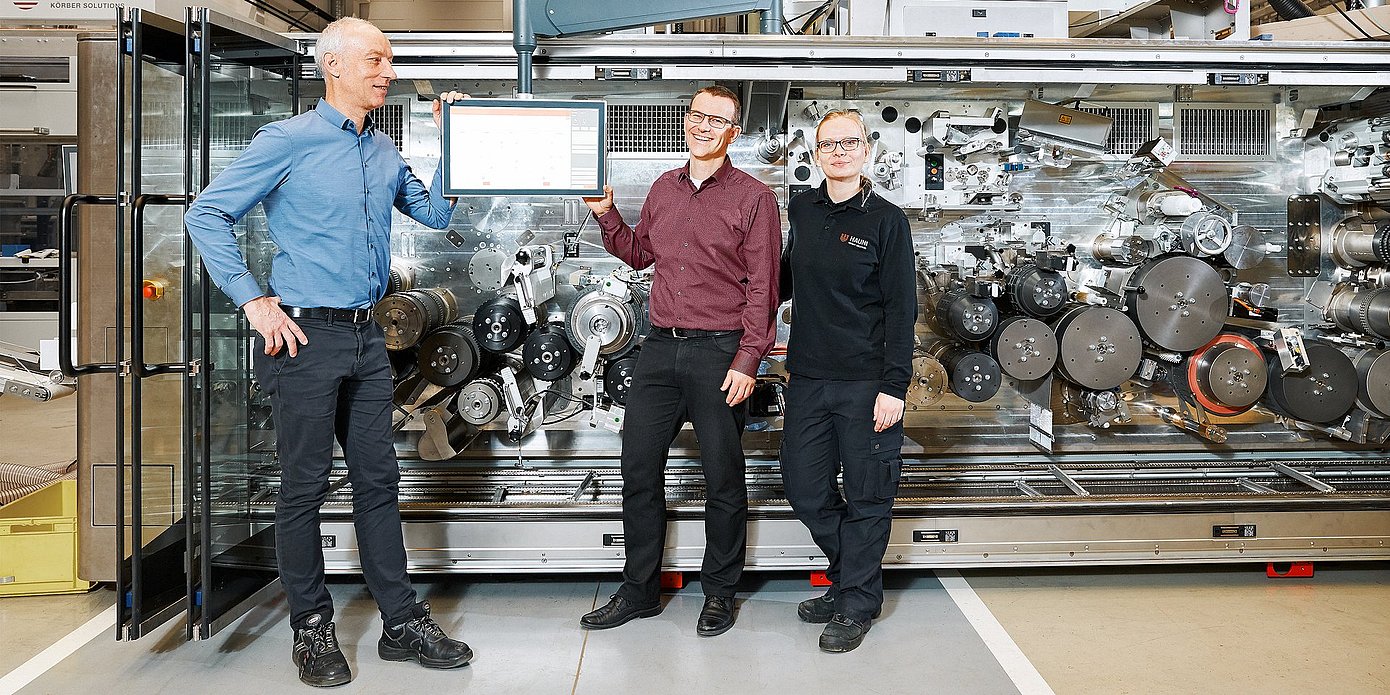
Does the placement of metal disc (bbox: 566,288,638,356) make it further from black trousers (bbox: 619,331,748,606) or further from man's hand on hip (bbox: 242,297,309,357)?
man's hand on hip (bbox: 242,297,309,357)

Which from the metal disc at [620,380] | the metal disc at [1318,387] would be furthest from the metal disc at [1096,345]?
the metal disc at [620,380]

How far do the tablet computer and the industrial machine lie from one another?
44cm

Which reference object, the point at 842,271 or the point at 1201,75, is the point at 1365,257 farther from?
the point at 842,271

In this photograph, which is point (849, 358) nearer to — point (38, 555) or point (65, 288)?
point (65, 288)

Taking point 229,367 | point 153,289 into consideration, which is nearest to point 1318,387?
point 229,367

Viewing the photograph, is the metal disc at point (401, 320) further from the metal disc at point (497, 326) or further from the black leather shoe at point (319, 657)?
the black leather shoe at point (319, 657)

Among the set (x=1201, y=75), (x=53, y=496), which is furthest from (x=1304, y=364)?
(x=53, y=496)

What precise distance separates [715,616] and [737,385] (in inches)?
31.8

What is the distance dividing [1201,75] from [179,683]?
4.12 metres

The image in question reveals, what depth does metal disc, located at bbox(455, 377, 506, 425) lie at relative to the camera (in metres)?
3.78

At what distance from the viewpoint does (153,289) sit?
9.72 feet

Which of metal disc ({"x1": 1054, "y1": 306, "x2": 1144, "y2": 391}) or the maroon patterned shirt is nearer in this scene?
the maroon patterned shirt

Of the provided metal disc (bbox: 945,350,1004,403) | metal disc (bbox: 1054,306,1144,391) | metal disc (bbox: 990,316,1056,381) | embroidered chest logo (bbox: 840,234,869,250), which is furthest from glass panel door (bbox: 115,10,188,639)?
metal disc (bbox: 1054,306,1144,391)

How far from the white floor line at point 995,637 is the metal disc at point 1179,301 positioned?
4.46 feet
